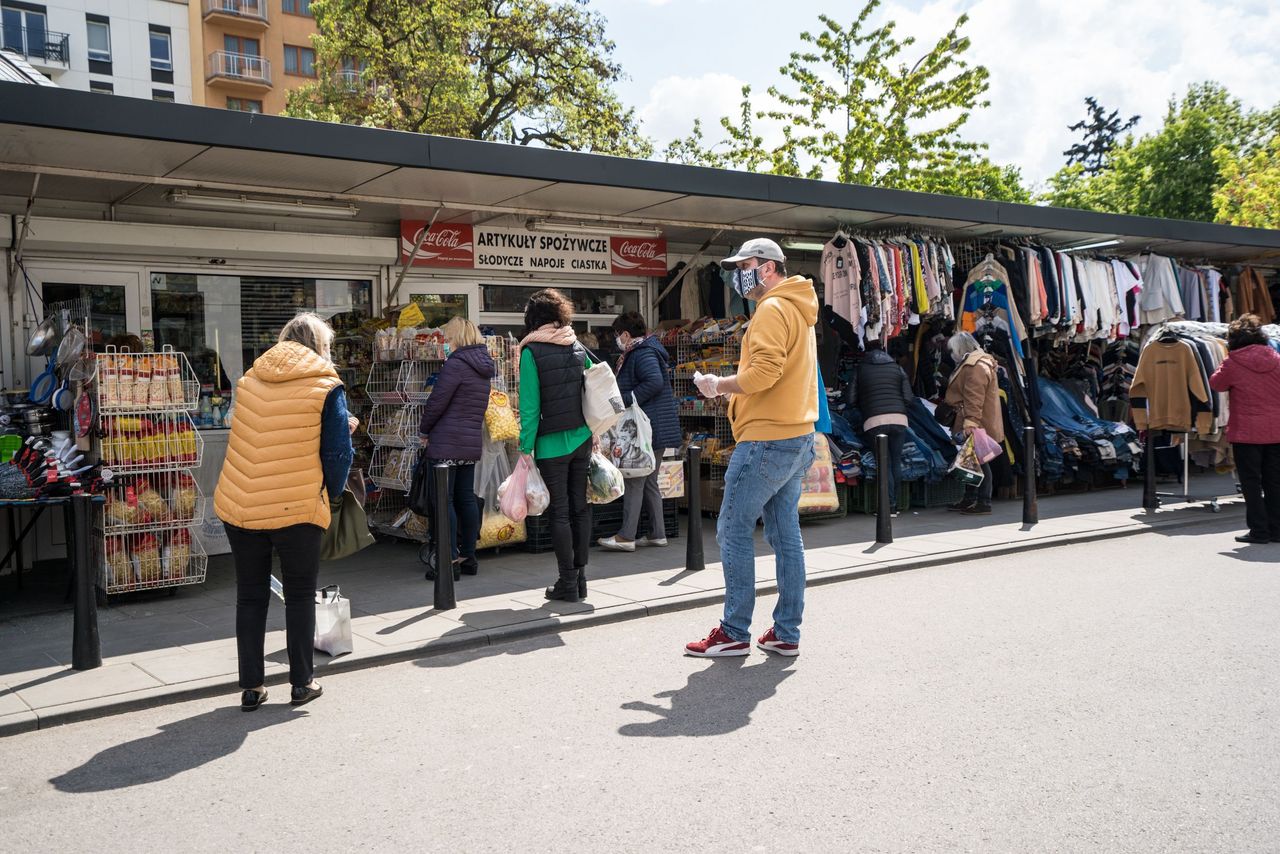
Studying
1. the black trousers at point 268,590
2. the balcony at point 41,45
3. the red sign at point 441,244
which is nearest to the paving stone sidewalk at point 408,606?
the black trousers at point 268,590

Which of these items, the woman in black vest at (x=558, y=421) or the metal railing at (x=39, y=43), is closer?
the woman in black vest at (x=558, y=421)

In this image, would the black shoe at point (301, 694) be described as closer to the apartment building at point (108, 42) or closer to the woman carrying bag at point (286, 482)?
the woman carrying bag at point (286, 482)

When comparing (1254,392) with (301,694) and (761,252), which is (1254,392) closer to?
(761,252)

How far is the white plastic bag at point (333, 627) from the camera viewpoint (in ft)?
20.1

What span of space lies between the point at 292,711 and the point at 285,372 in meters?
1.69

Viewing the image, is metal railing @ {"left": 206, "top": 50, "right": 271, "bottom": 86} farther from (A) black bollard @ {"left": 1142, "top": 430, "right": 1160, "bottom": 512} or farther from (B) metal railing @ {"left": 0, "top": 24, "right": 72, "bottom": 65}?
(A) black bollard @ {"left": 1142, "top": 430, "right": 1160, "bottom": 512}

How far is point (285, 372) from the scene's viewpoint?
5172 millimetres

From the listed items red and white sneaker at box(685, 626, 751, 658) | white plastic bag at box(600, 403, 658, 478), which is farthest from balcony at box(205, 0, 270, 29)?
red and white sneaker at box(685, 626, 751, 658)

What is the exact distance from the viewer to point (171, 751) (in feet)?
15.5

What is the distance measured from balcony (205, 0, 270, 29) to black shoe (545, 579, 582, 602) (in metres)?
54.0

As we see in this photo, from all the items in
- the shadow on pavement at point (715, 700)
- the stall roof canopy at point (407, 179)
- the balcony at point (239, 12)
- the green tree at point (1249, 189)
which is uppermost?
the balcony at point (239, 12)

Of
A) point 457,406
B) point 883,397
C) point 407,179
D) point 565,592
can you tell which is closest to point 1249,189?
point 883,397

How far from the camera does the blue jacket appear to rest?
9461mm

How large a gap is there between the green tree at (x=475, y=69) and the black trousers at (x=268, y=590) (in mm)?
23132
